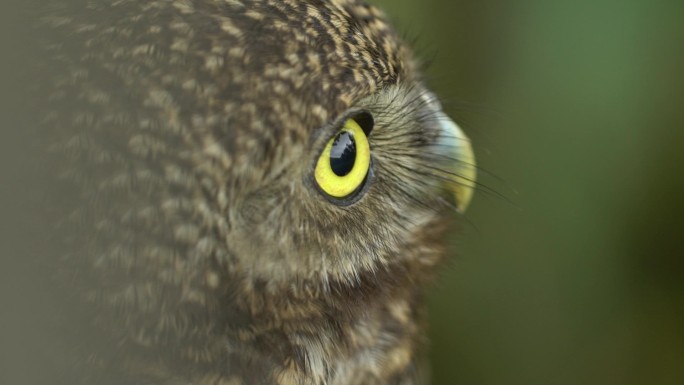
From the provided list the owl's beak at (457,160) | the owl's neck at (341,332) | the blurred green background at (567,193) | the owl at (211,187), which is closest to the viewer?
the owl at (211,187)

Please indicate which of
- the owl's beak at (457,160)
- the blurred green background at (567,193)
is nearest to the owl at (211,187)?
the owl's beak at (457,160)

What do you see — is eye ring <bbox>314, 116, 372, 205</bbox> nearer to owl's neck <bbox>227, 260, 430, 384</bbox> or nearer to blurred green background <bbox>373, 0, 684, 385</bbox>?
owl's neck <bbox>227, 260, 430, 384</bbox>

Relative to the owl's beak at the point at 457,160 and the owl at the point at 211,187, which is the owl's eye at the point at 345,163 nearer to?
the owl at the point at 211,187

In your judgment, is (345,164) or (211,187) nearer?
(211,187)

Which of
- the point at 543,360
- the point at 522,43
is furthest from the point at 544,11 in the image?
the point at 543,360

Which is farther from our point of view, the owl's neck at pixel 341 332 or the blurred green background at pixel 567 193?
the blurred green background at pixel 567 193

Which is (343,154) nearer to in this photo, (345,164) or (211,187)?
(345,164)

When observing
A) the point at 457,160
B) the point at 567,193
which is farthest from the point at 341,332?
the point at 567,193

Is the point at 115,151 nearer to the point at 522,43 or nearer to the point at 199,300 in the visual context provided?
the point at 199,300
